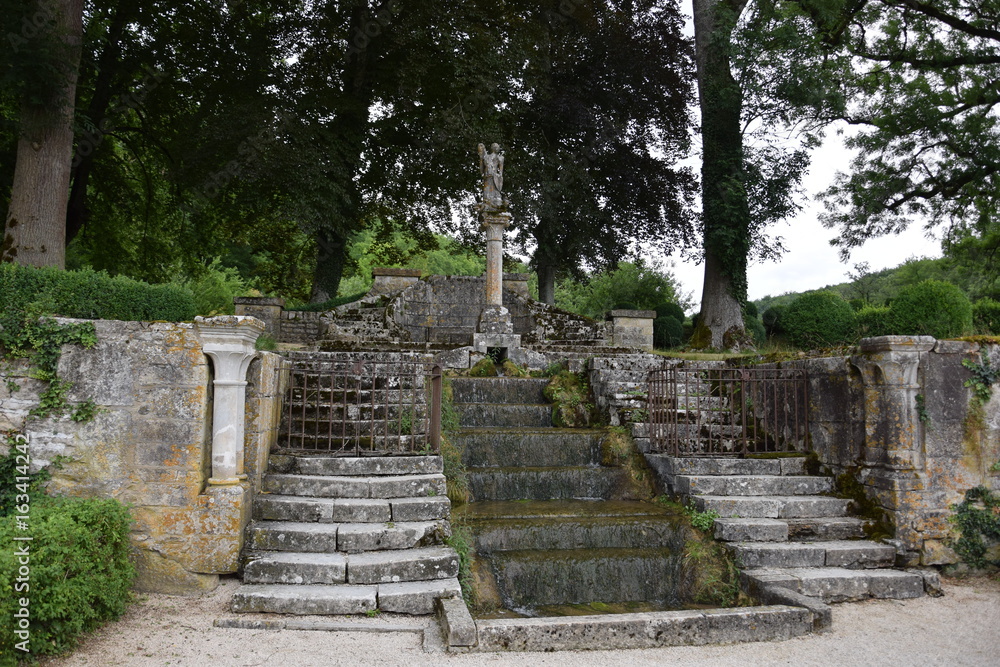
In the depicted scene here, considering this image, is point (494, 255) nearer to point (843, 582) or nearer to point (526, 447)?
point (526, 447)

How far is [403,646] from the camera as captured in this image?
4.27m

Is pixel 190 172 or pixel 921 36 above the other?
pixel 921 36

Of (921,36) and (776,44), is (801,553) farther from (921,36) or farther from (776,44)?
(921,36)

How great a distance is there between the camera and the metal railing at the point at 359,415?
21.5 ft

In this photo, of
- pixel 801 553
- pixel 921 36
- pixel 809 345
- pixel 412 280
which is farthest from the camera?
pixel 412 280

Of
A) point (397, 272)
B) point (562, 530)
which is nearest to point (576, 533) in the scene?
point (562, 530)

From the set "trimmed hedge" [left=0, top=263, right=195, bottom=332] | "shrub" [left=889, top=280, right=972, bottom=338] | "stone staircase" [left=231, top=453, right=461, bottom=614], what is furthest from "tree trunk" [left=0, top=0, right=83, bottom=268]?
"shrub" [left=889, top=280, right=972, bottom=338]

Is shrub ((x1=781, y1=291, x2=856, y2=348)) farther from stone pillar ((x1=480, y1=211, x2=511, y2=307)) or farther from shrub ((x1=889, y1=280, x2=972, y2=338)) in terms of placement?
stone pillar ((x1=480, y1=211, x2=511, y2=307))

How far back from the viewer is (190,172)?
15.5 meters

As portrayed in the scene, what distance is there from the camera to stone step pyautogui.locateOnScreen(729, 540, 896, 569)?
5680 millimetres

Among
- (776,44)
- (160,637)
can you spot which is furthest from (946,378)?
(776,44)

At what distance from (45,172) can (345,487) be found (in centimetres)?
824

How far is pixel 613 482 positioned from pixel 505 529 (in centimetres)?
190

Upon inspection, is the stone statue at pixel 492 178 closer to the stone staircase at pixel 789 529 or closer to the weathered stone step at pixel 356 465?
the stone staircase at pixel 789 529
